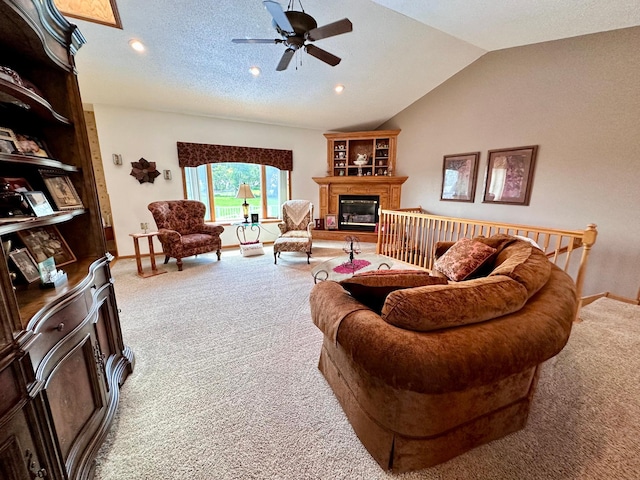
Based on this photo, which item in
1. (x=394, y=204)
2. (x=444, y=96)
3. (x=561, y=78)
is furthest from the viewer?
(x=394, y=204)

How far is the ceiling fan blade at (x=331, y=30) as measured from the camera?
2143 millimetres

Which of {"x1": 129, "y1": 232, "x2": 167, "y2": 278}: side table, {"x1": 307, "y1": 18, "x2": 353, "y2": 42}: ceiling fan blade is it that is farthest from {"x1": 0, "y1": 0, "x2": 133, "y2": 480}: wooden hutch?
{"x1": 129, "y1": 232, "x2": 167, "y2": 278}: side table

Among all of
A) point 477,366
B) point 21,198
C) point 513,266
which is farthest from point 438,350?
point 21,198

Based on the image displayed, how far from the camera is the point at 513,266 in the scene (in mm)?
1417

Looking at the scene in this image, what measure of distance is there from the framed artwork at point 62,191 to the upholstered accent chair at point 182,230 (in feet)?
8.33

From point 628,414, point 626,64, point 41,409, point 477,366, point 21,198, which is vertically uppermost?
point 626,64

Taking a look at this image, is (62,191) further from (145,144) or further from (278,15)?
(145,144)

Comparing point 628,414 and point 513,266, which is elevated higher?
point 513,266

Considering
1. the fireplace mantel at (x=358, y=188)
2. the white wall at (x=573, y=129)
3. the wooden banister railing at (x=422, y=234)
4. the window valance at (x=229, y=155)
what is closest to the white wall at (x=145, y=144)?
the window valance at (x=229, y=155)

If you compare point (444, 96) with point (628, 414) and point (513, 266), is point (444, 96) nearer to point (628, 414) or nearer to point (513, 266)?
point (513, 266)

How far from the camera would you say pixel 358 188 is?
615 cm

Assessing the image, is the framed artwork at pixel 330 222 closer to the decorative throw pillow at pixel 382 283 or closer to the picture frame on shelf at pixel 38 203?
the decorative throw pillow at pixel 382 283

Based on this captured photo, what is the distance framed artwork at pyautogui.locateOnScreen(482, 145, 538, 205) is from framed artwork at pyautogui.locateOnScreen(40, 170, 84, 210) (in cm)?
511

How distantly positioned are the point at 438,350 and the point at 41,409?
4.91 ft
